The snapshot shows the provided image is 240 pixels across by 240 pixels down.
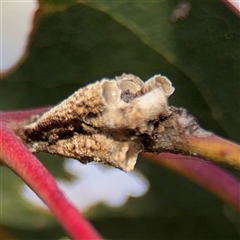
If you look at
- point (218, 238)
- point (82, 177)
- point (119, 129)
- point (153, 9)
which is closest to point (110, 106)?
point (119, 129)

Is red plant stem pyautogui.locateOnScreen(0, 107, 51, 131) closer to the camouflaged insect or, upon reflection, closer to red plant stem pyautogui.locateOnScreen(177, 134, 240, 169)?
the camouflaged insect

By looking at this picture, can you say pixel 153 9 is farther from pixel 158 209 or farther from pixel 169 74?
pixel 158 209

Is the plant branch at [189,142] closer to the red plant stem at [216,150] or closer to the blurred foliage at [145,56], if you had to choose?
the red plant stem at [216,150]

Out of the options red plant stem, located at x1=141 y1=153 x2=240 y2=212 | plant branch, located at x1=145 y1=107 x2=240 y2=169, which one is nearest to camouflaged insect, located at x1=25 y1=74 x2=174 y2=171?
plant branch, located at x1=145 y1=107 x2=240 y2=169

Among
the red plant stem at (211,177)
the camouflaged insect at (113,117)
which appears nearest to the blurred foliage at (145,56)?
the red plant stem at (211,177)

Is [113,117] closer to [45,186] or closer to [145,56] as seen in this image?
[45,186]

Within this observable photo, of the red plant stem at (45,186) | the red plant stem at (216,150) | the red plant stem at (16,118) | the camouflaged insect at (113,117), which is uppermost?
the red plant stem at (216,150)
